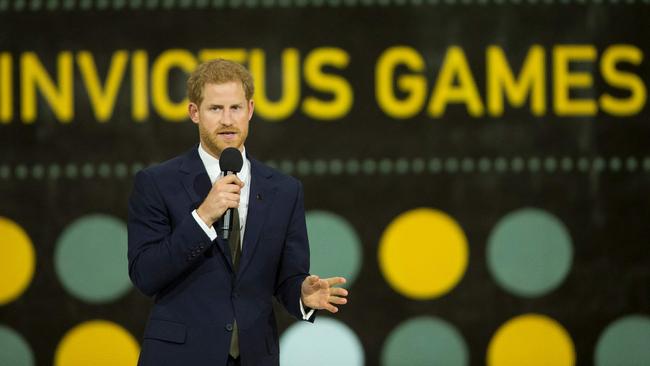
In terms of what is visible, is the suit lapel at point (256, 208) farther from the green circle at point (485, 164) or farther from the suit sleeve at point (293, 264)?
the green circle at point (485, 164)

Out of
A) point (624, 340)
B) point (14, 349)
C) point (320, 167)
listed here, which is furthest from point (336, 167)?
point (14, 349)

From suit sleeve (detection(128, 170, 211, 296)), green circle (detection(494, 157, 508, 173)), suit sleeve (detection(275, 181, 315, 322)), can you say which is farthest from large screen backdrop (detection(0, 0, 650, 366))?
suit sleeve (detection(128, 170, 211, 296))

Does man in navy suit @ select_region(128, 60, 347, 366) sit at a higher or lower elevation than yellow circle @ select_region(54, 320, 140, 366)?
higher

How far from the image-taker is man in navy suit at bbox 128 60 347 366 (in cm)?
269

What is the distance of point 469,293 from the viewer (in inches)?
187

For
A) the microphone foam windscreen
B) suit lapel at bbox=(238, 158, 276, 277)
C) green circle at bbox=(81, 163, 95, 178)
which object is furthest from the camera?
green circle at bbox=(81, 163, 95, 178)

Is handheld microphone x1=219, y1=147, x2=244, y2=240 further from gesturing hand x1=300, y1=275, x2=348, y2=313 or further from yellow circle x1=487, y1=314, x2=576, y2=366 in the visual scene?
yellow circle x1=487, y1=314, x2=576, y2=366

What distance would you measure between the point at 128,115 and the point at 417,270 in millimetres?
1500

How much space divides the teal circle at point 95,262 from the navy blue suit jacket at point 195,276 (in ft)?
6.75

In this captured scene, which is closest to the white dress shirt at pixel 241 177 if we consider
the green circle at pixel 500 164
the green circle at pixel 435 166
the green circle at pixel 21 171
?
the green circle at pixel 435 166

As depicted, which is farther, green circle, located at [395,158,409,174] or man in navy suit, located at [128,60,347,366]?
green circle, located at [395,158,409,174]

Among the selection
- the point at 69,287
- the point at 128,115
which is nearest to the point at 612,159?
the point at 128,115

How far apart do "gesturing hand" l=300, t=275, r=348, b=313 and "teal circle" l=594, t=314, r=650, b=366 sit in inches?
91.3

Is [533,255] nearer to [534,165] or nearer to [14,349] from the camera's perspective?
[534,165]
